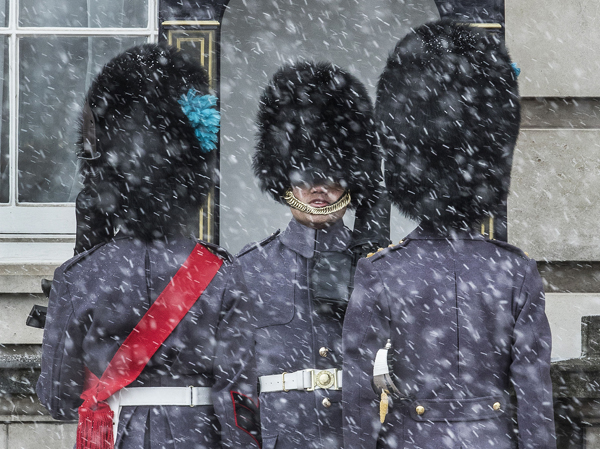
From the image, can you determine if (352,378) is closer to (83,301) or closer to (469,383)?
(469,383)

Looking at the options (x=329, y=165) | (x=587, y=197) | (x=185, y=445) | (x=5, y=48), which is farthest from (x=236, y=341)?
(x=5, y=48)

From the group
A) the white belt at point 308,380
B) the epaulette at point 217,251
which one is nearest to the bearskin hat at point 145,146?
the epaulette at point 217,251

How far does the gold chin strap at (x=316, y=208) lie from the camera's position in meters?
3.75

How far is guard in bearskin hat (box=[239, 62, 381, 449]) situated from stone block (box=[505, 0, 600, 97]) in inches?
52.1

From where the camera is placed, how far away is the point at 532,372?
276cm

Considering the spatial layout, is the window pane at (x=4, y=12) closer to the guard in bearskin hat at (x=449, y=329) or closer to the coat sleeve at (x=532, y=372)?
the guard in bearskin hat at (x=449, y=329)

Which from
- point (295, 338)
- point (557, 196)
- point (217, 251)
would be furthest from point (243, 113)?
point (217, 251)

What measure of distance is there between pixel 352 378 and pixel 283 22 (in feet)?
12.2

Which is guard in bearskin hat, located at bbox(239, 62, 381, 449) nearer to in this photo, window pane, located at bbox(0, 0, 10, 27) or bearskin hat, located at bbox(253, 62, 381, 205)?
bearskin hat, located at bbox(253, 62, 381, 205)

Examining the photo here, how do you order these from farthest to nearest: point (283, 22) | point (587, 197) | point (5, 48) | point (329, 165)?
point (283, 22)
point (5, 48)
point (587, 197)
point (329, 165)

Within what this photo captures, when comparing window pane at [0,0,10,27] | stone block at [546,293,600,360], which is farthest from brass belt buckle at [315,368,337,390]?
window pane at [0,0,10,27]

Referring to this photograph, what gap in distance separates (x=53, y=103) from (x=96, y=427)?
3.22m

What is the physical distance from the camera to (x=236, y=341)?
2.82 meters

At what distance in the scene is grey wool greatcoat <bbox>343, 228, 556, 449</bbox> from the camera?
9.09 ft
